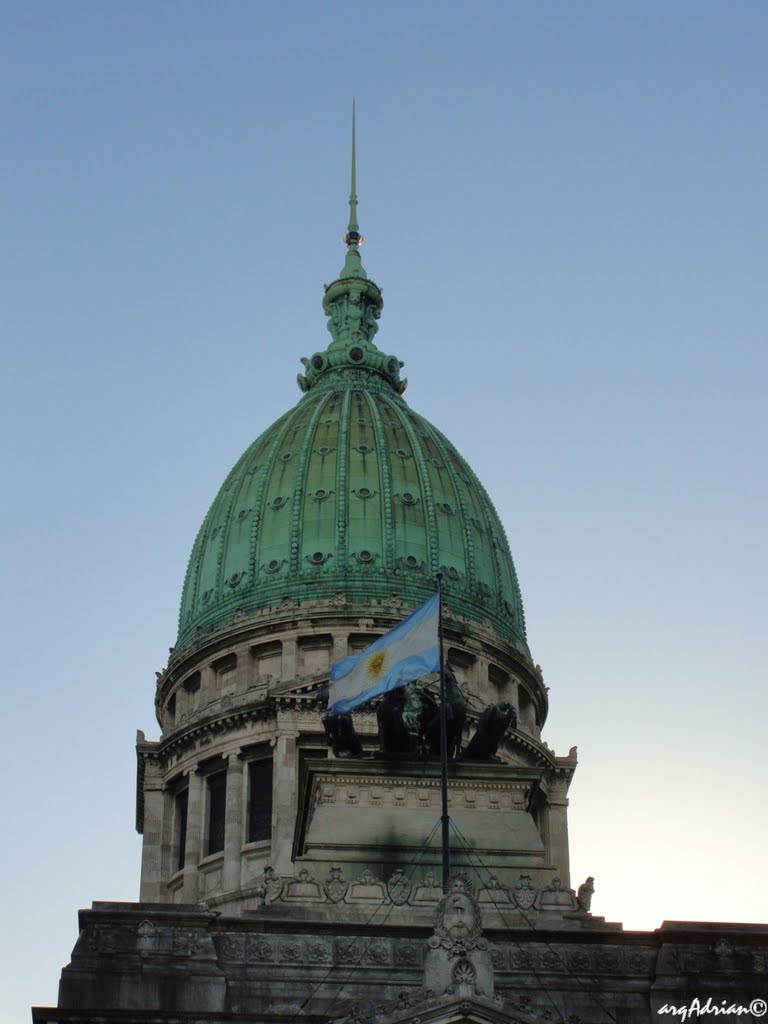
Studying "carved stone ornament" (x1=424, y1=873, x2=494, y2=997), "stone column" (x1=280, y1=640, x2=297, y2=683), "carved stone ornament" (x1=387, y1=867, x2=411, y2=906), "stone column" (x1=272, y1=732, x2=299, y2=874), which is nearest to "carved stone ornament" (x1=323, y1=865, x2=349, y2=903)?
"carved stone ornament" (x1=387, y1=867, x2=411, y2=906)

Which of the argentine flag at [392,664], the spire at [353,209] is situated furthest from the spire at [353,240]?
the argentine flag at [392,664]

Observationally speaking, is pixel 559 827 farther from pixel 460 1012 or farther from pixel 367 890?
pixel 460 1012

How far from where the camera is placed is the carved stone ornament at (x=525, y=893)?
5194 centimetres

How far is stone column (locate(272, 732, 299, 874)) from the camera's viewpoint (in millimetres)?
77000

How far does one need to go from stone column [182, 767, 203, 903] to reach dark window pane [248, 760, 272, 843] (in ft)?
7.33

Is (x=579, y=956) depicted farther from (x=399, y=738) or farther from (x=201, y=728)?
(x=201, y=728)

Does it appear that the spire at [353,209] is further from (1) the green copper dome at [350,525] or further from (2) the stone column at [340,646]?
(2) the stone column at [340,646]

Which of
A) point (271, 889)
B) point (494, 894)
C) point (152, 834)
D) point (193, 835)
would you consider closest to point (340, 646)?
point (193, 835)

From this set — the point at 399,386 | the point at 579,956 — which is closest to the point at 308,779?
the point at 579,956

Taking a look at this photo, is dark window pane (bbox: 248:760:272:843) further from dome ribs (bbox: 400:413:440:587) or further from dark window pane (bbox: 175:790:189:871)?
dome ribs (bbox: 400:413:440:587)

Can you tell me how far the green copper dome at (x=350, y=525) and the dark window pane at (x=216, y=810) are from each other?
268 inches

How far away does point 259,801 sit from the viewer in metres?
80.8

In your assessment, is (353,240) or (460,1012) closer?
(460,1012)

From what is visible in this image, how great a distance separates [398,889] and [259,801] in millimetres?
29432
